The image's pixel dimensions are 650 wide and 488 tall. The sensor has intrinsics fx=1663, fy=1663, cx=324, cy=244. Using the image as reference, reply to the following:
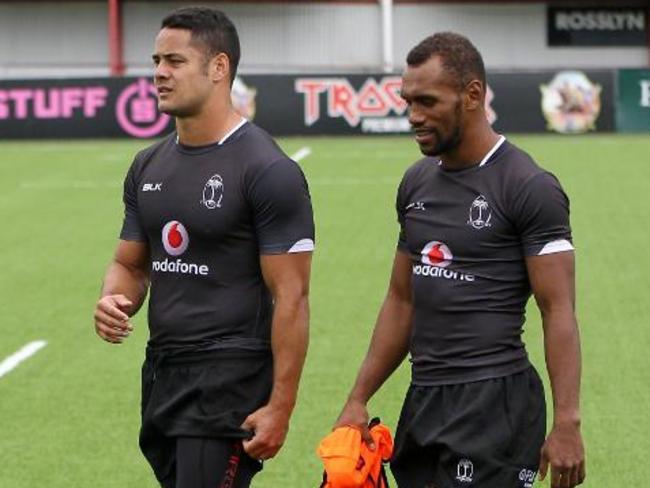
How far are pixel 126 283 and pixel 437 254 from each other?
3.92 feet

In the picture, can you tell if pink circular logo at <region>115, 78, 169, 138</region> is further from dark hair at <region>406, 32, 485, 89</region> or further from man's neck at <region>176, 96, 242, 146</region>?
dark hair at <region>406, 32, 485, 89</region>

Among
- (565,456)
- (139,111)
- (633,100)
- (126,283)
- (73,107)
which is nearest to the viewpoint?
(565,456)

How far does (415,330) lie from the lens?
5496mm

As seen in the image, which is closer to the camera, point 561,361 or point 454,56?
point 561,361

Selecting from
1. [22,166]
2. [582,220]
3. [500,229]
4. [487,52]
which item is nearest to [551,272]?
[500,229]

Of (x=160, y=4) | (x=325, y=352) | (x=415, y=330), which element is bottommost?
(x=325, y=352)

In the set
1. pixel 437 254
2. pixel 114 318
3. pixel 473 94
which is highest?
pixel 473 94

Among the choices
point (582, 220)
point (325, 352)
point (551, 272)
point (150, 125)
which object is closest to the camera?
point (551, 272)

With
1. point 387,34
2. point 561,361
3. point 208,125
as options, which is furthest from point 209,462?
point 387,34

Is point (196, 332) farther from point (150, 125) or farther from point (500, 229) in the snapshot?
point (150, 125)

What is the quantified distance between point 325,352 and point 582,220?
25.1ft

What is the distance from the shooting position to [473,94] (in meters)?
5.28

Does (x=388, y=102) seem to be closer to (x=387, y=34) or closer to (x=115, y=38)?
(x=387, y=34)

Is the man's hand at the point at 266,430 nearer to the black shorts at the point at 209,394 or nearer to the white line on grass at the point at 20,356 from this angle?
the black shorts at the point at 209,394
